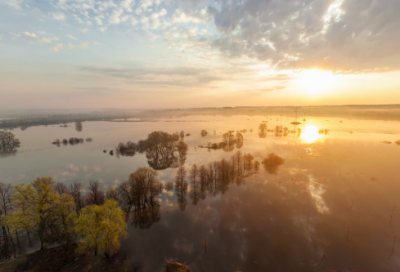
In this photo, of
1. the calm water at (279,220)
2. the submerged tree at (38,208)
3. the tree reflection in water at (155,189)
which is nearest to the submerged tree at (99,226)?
the submerged tree at (38,208)

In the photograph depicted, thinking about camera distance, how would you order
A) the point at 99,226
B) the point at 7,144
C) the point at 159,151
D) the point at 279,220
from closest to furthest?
the point at 99,226 < the point at 279,220 < the point at 159,151 < the point at 7,144

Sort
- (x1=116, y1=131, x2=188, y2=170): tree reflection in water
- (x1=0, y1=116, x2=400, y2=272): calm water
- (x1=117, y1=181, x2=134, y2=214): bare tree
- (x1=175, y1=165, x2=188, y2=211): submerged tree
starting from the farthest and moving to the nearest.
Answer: (x1=116, y1=131, x2=188, y2=170): tree reflection in water → (x1=175, y1=165, x2=188, y2=211): submerged tree → (x1=117, y1=181, x2=134, y2=214): bare tree → (x1=0, y1=116, x2=400, y2=272): calm water

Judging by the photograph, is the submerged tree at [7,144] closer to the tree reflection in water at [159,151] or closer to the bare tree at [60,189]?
the tree reflection in water at [159,151]

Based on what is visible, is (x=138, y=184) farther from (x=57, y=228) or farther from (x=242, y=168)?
(x=242, y=168)

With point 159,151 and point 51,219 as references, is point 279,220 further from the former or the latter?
point 159,151

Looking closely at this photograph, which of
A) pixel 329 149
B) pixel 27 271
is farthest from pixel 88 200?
pixel 329 149

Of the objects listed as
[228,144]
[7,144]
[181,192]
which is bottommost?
[181,192]

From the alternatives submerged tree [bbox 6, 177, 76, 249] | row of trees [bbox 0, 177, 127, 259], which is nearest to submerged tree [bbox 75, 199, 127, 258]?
row of trees [bbox 0, 177, 127, 259]

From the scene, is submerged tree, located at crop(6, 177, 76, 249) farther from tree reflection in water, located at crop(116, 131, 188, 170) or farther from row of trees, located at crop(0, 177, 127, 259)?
tree reflection in water, located at crop(116, 131, 188, 170)

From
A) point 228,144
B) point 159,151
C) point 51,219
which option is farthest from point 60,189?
point 228,144
